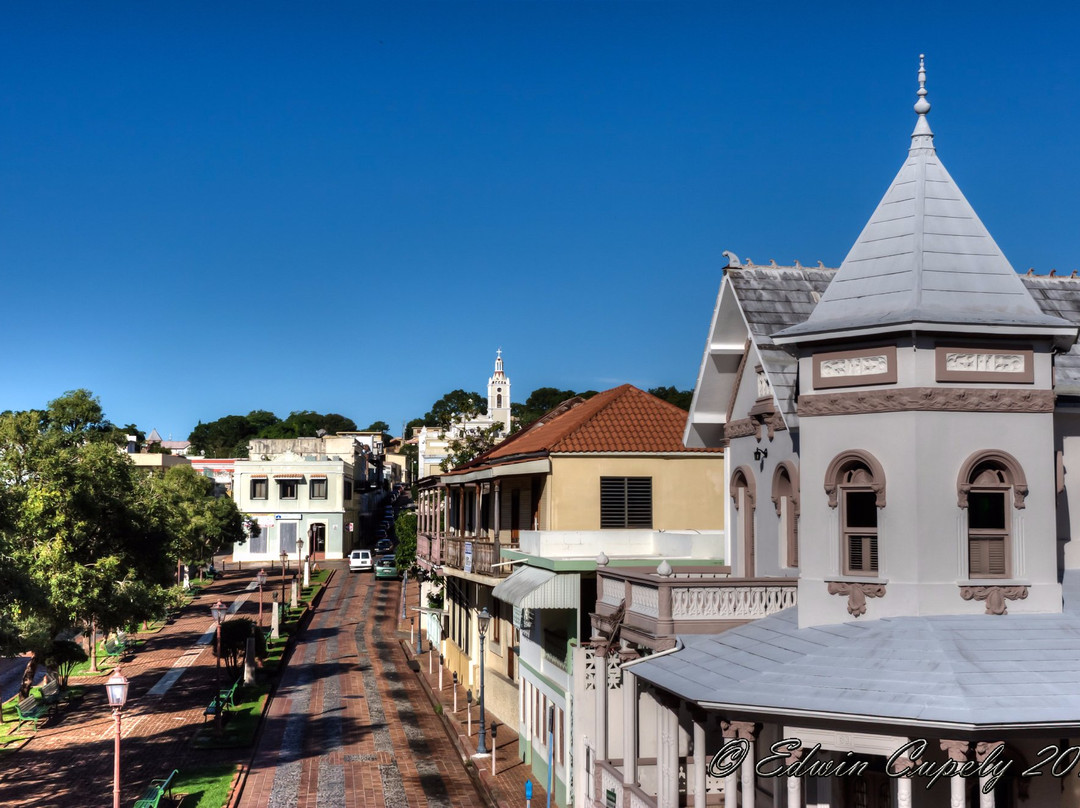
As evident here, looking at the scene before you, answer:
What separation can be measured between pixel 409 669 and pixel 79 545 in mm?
14214

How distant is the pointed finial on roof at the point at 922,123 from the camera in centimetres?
1686

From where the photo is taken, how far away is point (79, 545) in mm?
32719

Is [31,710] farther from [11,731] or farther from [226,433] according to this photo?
[226,433]

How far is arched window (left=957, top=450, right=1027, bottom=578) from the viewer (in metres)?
14.6

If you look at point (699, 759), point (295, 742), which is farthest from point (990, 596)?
point (295, 742)

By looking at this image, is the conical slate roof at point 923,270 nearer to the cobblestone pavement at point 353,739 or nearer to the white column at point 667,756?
the white column at point 667,756

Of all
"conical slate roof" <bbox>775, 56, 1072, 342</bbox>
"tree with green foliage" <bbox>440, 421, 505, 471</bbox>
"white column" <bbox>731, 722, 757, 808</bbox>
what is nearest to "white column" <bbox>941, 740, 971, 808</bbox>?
"white column" <bbox>731, 722, 757, 808</bbox>

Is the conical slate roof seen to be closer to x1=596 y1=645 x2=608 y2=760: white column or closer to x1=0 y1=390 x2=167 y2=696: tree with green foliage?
x1=596 y1=645 x2=608 y2=760: white column

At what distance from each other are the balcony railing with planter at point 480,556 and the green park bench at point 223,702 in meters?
7.40

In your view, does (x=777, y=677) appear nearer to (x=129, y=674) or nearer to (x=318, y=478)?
(x=129, y=674)

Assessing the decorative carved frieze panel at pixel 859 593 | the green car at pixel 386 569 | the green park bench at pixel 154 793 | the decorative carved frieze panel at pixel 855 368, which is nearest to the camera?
the decorative carved frieze panel at pixel 859 593

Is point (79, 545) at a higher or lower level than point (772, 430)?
lower

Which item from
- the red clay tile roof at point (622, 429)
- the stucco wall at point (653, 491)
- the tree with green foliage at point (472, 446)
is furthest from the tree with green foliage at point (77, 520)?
the tree with green foliage at point (472, 446)

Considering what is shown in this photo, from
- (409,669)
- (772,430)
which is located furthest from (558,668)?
(409,669)
